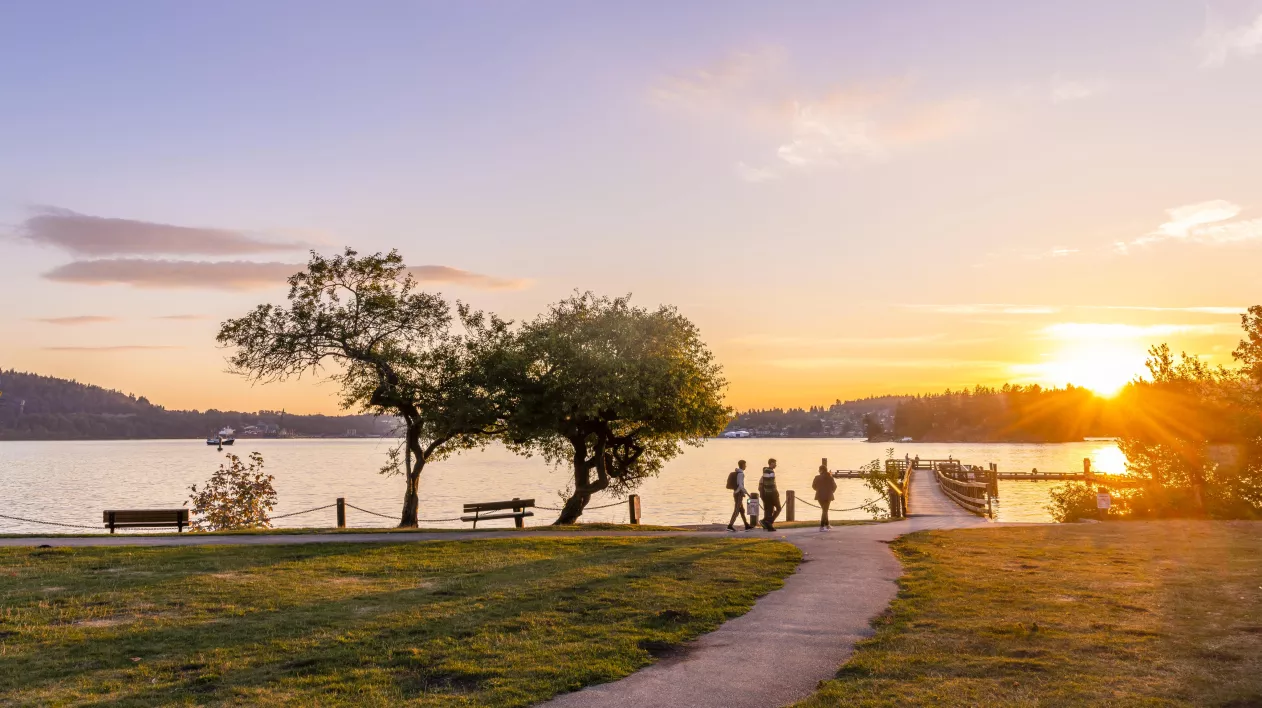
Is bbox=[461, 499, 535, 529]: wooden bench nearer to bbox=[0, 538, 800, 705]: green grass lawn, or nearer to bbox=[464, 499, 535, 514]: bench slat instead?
bbox=[464, 499, 535, 514]: bench slat

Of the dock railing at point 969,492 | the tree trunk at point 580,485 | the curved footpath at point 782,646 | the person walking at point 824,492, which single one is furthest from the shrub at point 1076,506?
the tree trunk at point 580,485

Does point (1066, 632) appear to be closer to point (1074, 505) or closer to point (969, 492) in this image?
point (1074, 505)

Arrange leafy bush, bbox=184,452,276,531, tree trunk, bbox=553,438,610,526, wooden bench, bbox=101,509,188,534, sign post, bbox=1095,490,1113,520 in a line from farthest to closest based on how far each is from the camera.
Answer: leafy bush, bbox=184,452,276,531, tree trunk, bbox=553,438,610,526, sign post, bbox=1095,490,1113,520, wooden bench, bbox=101,509,188,534

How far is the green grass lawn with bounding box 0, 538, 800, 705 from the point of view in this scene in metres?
8.56

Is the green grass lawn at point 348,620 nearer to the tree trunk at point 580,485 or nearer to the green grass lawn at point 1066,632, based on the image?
the green grass lawn at point 1066,632

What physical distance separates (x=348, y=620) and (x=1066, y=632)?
9.48 m

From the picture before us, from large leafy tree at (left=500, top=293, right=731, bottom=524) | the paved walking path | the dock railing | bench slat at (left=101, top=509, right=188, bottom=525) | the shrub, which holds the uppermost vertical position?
large leafy tree at (left=500, top=293, right=731, bottom=524)

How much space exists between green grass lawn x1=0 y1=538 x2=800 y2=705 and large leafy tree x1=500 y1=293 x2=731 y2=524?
11.1 m

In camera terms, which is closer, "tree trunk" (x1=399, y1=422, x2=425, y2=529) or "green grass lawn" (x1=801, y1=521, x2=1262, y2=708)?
"green grass lawn" (x1=801, y1=521, x2=1262, y2=708)

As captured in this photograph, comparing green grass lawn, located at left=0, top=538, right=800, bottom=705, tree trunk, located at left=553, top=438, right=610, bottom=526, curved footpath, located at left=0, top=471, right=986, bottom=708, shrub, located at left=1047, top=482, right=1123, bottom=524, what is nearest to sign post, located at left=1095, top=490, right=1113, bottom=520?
shrub, located at left=1047, top=482, right=1123, bottom=524

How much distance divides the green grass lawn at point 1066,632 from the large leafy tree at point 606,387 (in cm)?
1284

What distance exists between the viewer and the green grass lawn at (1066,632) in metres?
8.19

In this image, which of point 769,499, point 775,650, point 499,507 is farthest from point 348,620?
point 499,507

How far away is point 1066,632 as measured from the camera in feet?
35.3
